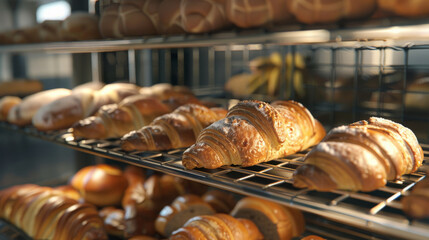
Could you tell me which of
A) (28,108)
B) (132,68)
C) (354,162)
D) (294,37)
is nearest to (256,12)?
(294,37)

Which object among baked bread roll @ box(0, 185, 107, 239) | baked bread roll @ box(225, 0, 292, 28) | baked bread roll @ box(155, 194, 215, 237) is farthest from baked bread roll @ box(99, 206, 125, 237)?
baked bread roll @ box(225, 0, 292, 28)

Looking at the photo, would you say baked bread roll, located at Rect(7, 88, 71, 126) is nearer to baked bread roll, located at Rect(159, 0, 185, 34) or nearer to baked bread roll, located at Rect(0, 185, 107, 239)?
baked bread roll, located at Rect(0, 185, 107, 239)

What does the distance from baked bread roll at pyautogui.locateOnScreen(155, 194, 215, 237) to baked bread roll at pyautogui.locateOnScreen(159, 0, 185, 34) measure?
0.64 metres

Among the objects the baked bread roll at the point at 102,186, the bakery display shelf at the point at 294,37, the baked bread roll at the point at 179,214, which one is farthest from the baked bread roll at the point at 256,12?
the baked bread roll at the point at 102,186

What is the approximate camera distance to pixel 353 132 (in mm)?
884

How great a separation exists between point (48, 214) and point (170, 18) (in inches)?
38.5

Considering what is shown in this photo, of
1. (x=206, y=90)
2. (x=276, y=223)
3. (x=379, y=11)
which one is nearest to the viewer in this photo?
(x=379, y=11)

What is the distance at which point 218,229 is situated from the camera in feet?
3.87

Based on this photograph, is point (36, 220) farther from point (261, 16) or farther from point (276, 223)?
point (261, 16)

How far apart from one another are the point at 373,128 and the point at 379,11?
0.29 m

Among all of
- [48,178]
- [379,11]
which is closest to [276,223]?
[379,11]

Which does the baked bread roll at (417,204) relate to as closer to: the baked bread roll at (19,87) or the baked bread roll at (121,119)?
the baked bread roll at (121,119)

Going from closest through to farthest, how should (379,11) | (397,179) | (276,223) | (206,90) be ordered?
1. (379,11)
2. (397,179)
3. (276,223)
4. (206,90)

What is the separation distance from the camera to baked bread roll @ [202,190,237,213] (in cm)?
153
